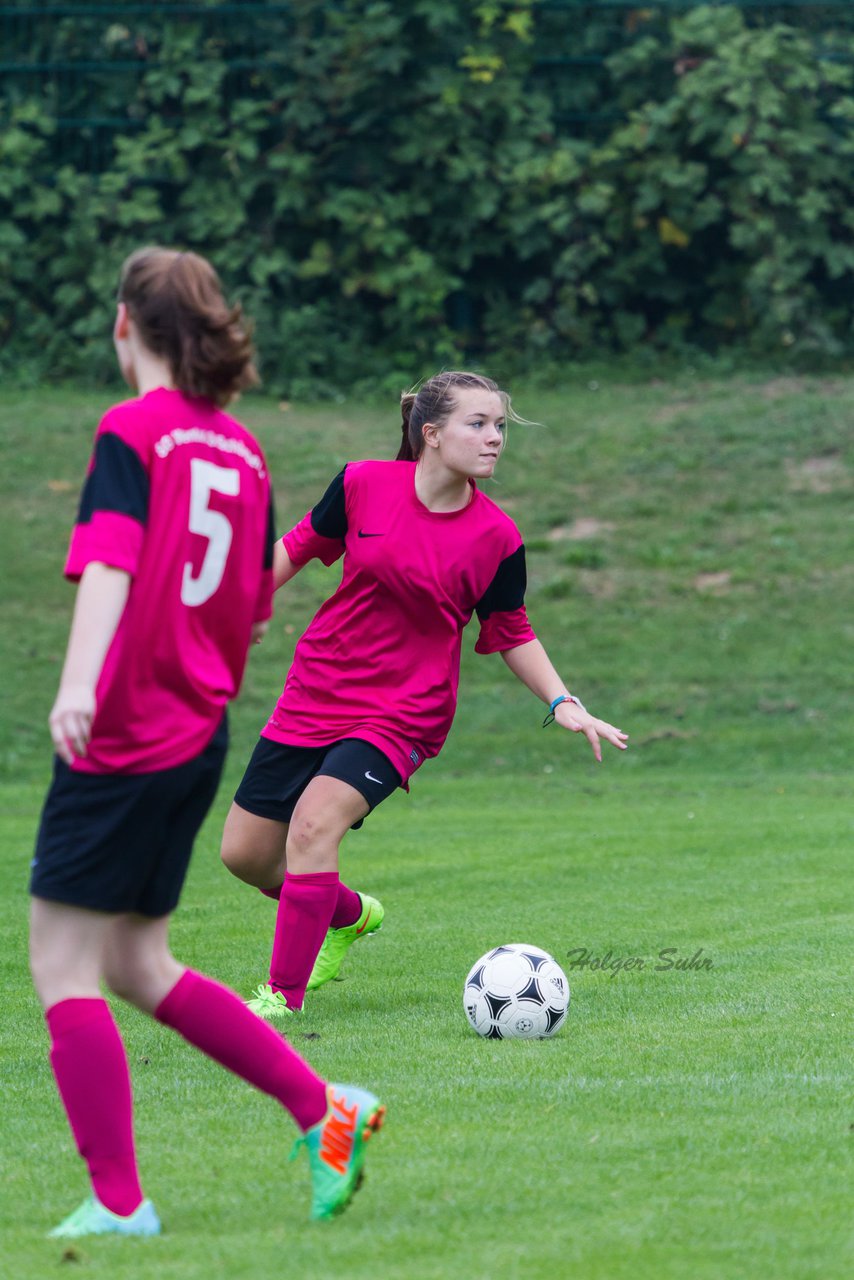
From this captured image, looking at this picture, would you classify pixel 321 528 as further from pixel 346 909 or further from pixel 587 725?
pixel 346 909

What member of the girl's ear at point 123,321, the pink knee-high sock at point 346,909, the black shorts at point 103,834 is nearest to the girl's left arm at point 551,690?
the pink knee-high sock at point 346,909

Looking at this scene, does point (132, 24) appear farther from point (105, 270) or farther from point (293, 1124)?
point (293, 1124)

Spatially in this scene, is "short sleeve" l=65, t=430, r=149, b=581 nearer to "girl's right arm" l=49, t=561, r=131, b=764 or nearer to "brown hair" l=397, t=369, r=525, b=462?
"girl's right arm" l=49, t=561, r=131, b=764

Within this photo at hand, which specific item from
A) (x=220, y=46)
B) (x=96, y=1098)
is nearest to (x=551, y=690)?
(x=96, y=1098)

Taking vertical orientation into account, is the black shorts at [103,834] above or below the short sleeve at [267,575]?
below

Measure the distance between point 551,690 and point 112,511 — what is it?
253 centimetres

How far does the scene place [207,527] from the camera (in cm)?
343

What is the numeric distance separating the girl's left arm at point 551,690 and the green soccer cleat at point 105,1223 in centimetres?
220

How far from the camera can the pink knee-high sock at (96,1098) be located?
11.0 feet

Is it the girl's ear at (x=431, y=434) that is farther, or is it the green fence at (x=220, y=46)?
the green fence at (x=220, y=46)

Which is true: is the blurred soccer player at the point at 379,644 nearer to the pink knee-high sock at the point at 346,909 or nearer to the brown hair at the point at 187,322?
the pink knee-high sock at the point at 346,909

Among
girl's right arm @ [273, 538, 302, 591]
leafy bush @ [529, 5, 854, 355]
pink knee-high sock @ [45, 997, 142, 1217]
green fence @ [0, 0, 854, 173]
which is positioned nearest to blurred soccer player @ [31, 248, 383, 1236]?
pink knee-high sock @ [45, 997, 142, 1217]

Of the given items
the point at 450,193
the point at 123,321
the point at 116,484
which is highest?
the point at 123,321

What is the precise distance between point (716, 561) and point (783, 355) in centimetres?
425
